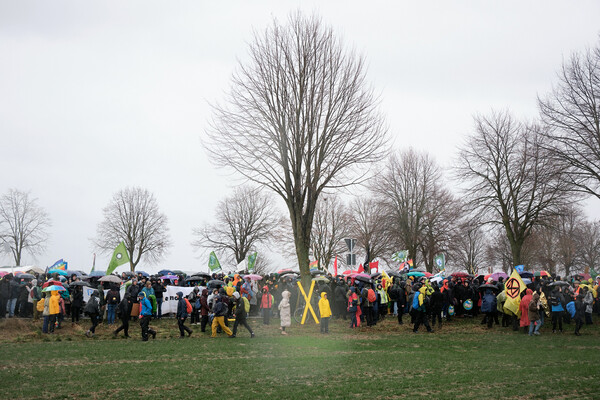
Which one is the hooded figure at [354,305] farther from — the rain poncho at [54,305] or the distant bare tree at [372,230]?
the distant bare tree at [372,230]

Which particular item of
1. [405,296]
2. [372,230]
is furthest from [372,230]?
[405,296]

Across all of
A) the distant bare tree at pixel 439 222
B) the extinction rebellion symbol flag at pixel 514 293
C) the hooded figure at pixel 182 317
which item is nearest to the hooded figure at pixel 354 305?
the extinction rebellion symbol flag at pixel 514 293

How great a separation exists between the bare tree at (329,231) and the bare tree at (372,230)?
6.52 feet

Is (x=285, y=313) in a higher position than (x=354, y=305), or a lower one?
lower

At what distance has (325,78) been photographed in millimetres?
24578

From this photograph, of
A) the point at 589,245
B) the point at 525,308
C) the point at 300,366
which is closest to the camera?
the point at 300,366

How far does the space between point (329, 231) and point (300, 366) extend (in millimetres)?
52090

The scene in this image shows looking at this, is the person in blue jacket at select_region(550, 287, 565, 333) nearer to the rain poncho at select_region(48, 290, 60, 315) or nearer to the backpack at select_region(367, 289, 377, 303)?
the backpack at select_region(367, 289, 377, 303)

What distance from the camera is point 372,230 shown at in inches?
2235

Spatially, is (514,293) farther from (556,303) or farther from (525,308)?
(556,303)

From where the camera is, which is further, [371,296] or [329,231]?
[329,231]

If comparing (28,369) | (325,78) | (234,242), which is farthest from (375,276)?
(234,242)

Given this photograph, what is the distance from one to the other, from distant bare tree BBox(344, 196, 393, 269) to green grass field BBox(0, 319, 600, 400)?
3199 centimetres

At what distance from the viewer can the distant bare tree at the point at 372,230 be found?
52.2m
